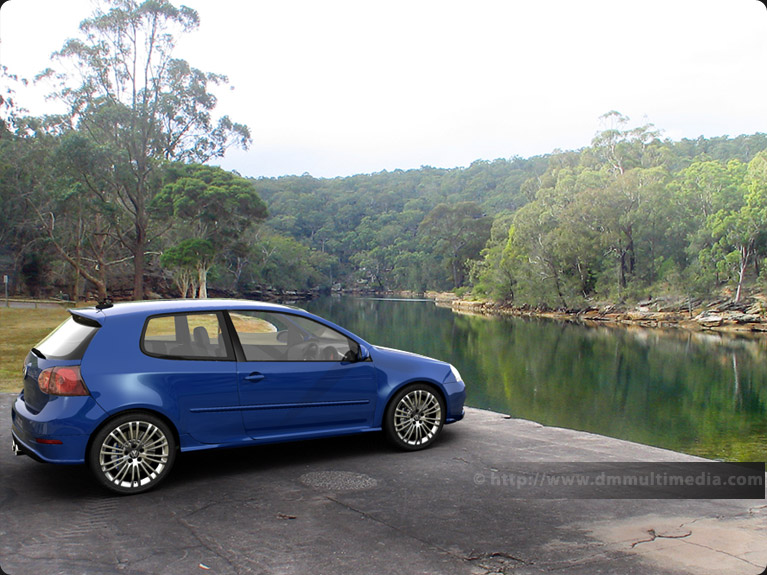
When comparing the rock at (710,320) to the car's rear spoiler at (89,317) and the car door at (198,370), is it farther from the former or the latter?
the car's rear spoiler at (89,317)

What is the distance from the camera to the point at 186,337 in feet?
17.9

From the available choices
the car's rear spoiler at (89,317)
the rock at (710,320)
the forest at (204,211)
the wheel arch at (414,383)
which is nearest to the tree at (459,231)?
the forest at (204,211)

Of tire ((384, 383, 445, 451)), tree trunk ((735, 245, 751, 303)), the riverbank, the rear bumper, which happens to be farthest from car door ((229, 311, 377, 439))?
tree trunk ((735, 245, 751, 303))

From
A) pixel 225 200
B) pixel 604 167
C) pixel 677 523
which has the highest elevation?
pixel 604 167

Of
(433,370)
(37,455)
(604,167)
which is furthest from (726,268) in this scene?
(37,455)

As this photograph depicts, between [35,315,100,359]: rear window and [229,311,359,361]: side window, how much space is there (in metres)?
1.13

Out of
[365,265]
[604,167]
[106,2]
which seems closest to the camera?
[106,2]

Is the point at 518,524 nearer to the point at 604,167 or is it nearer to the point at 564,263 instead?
the point at 564,263

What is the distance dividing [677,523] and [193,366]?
3737mm

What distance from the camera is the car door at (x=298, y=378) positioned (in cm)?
555

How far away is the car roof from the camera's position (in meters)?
5.28

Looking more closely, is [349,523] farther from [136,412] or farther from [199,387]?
[136,412]

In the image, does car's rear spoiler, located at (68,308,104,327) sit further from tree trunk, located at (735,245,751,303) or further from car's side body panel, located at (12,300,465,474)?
tree trunk, located at (735,245,751,303)

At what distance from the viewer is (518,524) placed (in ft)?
14.8
